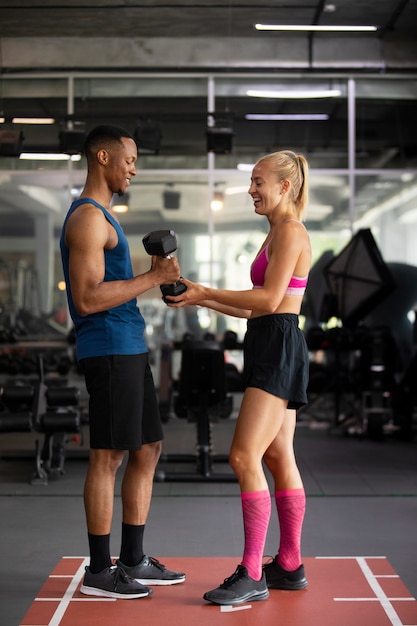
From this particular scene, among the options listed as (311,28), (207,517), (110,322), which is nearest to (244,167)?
(311,28)

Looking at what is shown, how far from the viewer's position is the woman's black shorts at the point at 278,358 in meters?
3.07

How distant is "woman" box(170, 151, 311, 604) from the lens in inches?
118

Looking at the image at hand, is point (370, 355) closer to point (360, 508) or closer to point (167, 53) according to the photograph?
point (360, 508)

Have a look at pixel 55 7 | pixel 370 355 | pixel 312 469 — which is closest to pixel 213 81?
pixel 55 7

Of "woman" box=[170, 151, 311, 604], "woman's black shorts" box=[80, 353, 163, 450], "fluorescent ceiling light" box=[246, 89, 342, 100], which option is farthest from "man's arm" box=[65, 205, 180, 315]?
"fluorescent ceiling light" box=[246, 89, 342, 100]

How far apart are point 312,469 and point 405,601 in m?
3.15

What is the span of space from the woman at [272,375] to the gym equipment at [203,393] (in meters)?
2.38

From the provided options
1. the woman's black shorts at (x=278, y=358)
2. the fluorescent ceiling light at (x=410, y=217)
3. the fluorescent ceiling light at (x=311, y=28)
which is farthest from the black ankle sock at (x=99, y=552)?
the fluorescent ceiling light at (x=410, y=217)

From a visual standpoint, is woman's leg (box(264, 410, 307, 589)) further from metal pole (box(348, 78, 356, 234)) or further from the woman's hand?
metal pole (box(348, 78, 356, 234))

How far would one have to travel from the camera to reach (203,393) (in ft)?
18.6

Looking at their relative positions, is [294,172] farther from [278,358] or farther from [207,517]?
[207,517]

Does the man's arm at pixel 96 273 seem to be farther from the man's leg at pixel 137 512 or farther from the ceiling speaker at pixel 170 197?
the ceiling speaker at pixel 170 197

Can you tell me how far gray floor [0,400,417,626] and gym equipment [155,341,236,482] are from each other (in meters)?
0.10

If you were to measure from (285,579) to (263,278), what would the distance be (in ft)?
3.60
